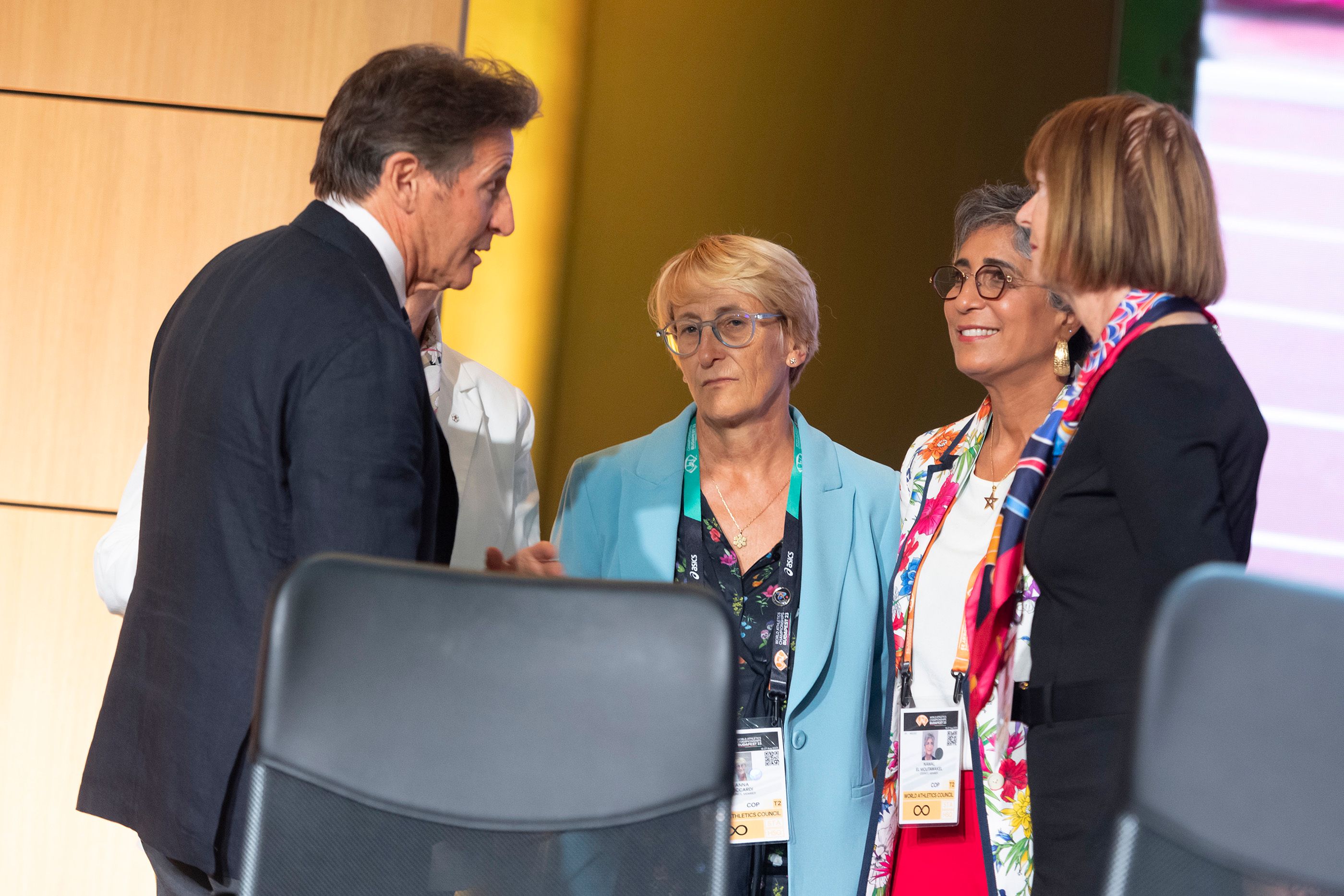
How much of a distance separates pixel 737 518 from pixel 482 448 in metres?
0.62

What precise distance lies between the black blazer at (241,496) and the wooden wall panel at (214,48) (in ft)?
4.50

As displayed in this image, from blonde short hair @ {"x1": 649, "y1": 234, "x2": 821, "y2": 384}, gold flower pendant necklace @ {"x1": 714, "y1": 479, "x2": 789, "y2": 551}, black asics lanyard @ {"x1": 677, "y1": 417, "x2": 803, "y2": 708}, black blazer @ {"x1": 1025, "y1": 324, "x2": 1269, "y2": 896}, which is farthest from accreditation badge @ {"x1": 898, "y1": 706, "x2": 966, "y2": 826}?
blonde short hair @ {"x1": 649, "y1": 234, "x2": 821, "y2": 384}

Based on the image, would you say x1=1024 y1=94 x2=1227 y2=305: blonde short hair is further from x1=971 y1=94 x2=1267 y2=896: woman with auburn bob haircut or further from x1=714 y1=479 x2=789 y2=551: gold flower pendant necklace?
x1=714 y1=479 x2=789 y2=551: gold flower pendant necklace

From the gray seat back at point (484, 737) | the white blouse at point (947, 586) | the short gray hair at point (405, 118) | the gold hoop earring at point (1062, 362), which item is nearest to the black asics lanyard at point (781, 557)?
the white blouse at point (947, 586)

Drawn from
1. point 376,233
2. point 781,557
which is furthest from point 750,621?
point 376,233

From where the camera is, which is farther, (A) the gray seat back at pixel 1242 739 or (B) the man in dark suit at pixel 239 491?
(B) the man in dark suit at pixel 239 491

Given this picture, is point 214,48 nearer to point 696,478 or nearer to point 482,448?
point 482,448

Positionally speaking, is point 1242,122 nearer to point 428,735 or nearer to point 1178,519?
point 1178,519

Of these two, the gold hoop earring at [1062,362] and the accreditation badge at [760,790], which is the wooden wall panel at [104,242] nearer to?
the accreditation badge at [760,790]

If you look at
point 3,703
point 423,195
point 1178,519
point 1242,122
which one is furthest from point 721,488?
point 1242,122

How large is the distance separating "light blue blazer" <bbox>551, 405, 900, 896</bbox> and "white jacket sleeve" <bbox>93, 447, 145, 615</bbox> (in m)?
0.92

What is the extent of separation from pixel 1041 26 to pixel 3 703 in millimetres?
3761

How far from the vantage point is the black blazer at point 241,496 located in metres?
1.37

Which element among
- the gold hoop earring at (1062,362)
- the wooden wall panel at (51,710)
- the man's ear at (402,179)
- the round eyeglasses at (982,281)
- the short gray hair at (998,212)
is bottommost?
the wooden wall panel at (51,710)
